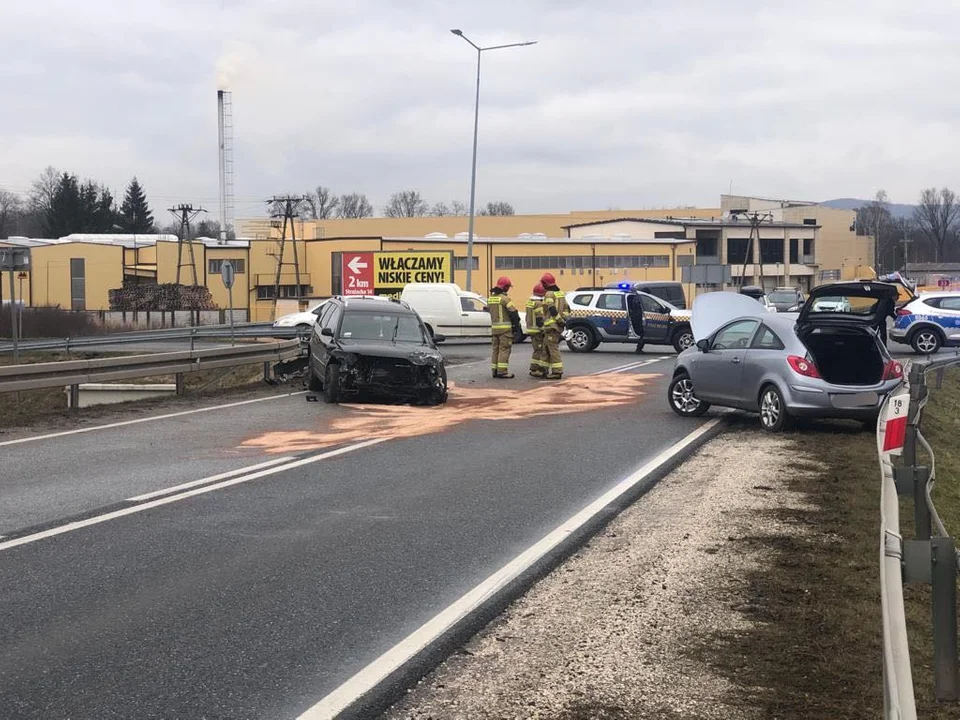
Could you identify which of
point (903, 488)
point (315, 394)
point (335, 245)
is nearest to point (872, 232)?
point (335, 245)

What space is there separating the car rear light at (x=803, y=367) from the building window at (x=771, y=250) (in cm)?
9152

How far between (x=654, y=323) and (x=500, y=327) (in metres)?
9.91

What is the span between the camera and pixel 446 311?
36.4 meters

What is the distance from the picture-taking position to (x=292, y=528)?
8.29 metres

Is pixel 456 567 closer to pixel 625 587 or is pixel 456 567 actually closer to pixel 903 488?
pixel 625 587

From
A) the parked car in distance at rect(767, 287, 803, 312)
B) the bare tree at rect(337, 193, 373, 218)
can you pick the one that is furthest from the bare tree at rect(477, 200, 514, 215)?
the parked car in distance at rect(767, 287, 803, 312)

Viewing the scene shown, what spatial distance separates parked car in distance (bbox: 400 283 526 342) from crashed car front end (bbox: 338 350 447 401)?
1856 cm

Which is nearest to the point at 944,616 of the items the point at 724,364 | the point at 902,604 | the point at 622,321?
the point at 902,604

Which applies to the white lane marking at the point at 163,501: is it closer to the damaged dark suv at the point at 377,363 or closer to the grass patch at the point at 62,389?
the damaged dark suv at the point at 377,363

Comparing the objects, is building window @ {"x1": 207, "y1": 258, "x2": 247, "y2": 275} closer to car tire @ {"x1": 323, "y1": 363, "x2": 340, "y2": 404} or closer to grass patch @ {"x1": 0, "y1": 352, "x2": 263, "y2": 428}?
grass patch @ {"x1": 0, "y1": 352, "x2": 263, "y2": 428}

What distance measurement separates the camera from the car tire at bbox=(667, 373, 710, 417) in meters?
15.7

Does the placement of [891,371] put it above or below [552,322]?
below

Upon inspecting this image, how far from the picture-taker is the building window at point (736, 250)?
3959 inches

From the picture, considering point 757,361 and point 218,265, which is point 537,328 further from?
point 218,265
